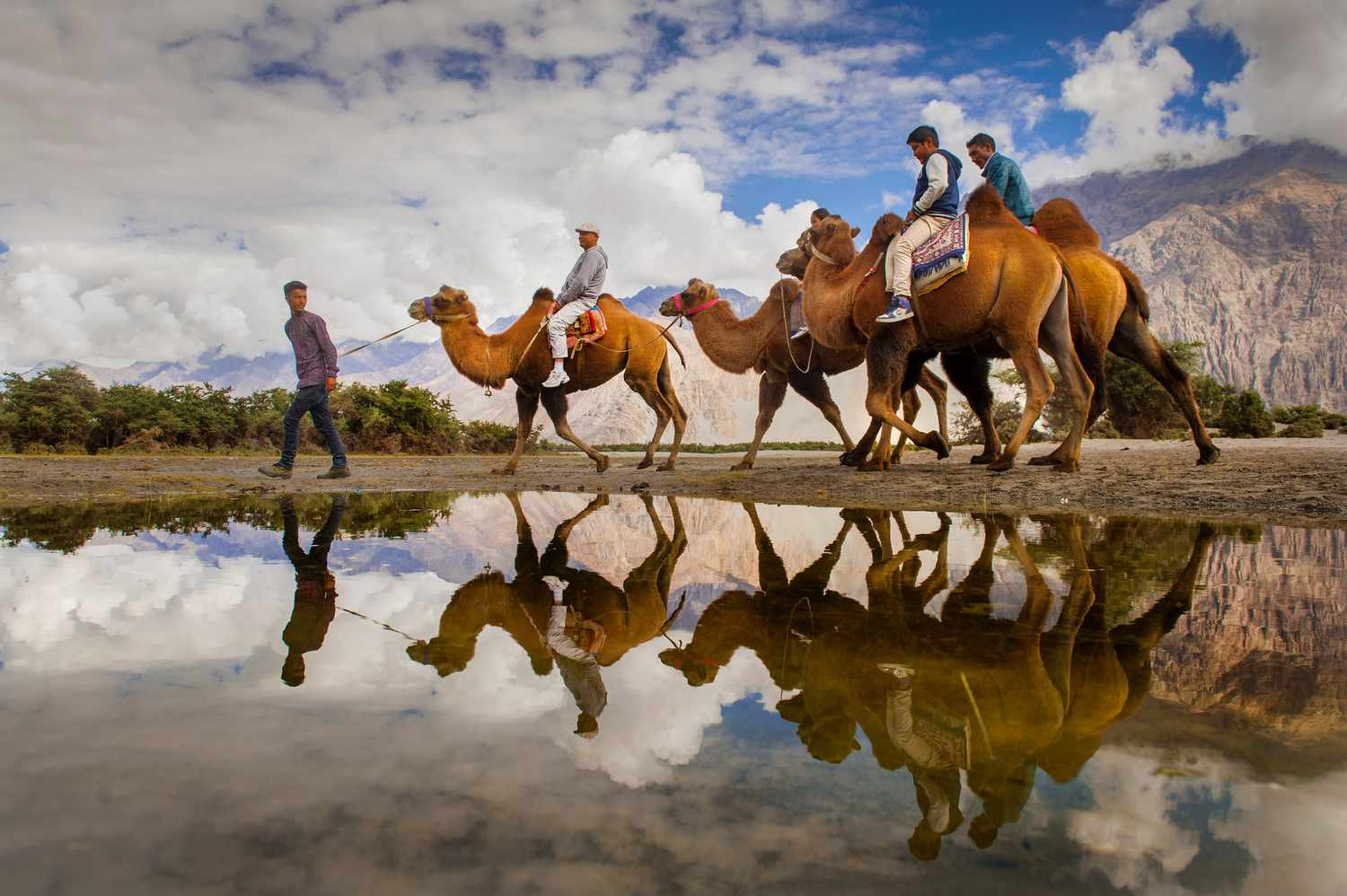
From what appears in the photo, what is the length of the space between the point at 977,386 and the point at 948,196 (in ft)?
7.32

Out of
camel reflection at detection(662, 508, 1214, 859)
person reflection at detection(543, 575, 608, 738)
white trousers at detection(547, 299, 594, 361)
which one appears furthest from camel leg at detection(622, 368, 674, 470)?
person reflection at detection(543, 575, 608, 738)

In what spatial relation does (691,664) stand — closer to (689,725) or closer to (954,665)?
(689,725)

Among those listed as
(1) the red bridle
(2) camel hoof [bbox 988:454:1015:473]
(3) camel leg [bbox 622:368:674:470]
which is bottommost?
(2) camel hoof [bbox 988:454:1015:473]

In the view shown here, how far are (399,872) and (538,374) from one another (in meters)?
9.27

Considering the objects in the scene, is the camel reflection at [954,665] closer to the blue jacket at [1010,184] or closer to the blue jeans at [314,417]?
the blue jacket at [1010,184]

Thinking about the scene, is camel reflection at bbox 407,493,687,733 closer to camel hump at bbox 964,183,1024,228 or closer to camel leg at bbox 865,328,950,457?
camel leg at bbox 865,328,950,457

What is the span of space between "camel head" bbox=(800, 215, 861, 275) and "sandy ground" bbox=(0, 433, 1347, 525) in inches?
88.7

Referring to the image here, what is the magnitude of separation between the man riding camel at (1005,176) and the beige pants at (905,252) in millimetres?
952

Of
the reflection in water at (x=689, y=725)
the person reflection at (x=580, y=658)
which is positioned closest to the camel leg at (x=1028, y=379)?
the reflection in water at (x=689, y=725)

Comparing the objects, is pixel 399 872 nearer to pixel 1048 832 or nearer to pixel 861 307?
pixel 1048 832

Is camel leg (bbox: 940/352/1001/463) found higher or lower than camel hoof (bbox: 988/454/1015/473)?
higher

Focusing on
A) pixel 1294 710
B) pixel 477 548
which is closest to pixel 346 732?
pixel 1294 710

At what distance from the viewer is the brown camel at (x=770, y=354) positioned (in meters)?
9.24

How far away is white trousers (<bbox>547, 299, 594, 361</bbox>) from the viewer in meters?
9.66
